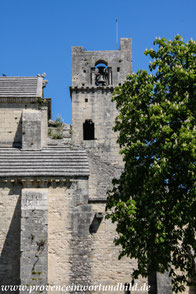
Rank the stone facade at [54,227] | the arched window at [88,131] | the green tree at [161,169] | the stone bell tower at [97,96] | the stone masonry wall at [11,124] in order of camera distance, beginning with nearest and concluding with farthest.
Result: the green tree at [161,169], the stone facade at [54,227], the stone masonry wall at [11,124], the stone bell tower at [97,96], the arched window at [88,131]

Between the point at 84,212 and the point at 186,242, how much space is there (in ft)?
16.4

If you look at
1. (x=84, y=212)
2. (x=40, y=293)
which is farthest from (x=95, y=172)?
(x=40, y=293)

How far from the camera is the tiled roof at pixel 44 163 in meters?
16.1

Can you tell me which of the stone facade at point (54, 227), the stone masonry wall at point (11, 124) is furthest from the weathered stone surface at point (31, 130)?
the stone masonry wall at point (11, 124)

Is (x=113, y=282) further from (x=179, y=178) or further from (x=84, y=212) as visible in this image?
(x=179, y=178)

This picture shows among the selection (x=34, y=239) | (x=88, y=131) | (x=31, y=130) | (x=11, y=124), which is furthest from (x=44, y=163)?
(x=88, y=131)

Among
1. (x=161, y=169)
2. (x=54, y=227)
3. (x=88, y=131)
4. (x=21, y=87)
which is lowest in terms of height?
(x=54, y=227)

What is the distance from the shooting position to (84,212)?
629 inches

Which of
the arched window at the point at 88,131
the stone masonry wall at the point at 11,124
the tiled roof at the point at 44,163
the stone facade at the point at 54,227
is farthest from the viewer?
the arched window at the point at 88,131

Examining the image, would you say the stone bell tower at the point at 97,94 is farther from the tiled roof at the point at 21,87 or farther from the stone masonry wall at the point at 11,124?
the stone masonry wall at the point at 11,124

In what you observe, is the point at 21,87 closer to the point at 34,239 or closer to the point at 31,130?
the point at 31,130

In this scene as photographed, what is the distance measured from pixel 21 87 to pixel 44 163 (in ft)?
21.6

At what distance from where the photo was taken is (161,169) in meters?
11.5

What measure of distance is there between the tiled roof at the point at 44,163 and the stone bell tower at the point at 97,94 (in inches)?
475
